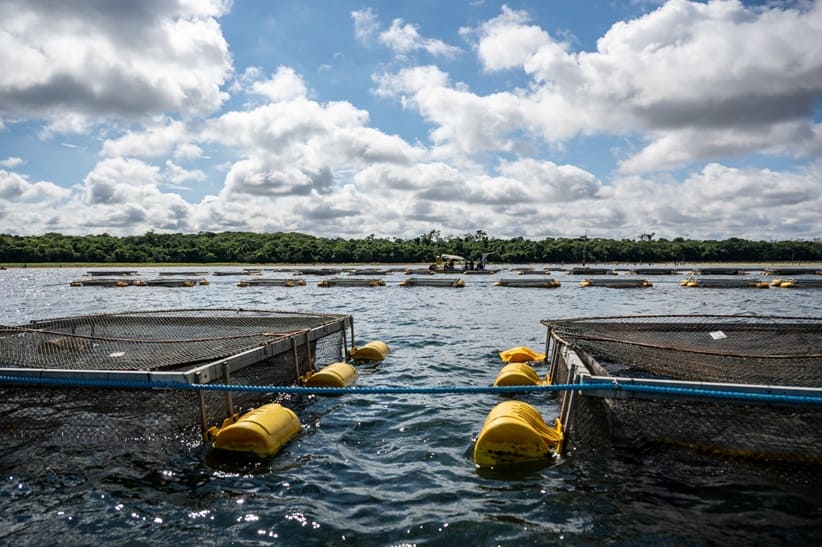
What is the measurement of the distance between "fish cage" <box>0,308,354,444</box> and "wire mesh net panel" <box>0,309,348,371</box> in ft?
0.10

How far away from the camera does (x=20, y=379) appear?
7855 millimetres

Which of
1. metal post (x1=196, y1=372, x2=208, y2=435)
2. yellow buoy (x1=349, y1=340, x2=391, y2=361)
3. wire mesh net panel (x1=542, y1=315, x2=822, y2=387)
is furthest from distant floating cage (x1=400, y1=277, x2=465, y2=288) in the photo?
metal post (x1=196, y1=372, x2=208, y2=435)

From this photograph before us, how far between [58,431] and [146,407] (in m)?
1.51

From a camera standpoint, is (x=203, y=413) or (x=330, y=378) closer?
(x=203, y=413)

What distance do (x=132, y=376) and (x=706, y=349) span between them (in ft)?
37.5

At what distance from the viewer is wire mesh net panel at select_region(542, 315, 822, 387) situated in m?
8.77

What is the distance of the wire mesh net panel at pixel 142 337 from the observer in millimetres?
9922

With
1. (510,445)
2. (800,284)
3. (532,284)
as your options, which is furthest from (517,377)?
(800,284)

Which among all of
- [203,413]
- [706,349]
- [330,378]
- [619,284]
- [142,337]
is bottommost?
[619,284]

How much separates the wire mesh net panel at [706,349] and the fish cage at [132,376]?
612cm

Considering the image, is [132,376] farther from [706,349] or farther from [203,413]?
[706,349]

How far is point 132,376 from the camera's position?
304 inches

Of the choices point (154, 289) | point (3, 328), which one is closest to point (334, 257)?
point (154, 289)

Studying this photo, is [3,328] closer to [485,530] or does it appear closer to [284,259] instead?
[485,530]
